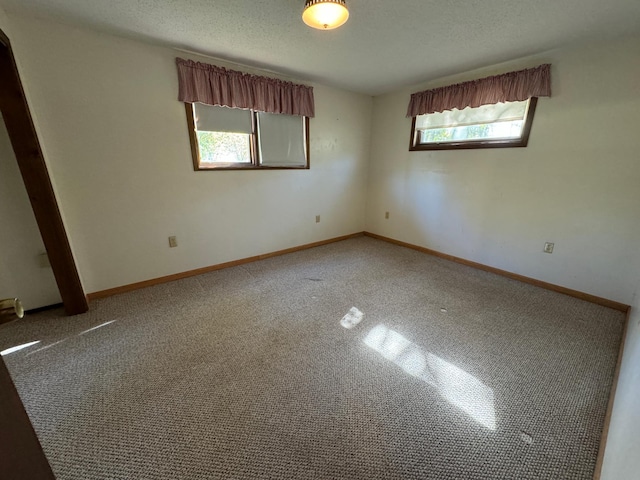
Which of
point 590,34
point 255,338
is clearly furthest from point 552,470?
point 590,34

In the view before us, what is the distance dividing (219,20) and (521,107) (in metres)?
2.81

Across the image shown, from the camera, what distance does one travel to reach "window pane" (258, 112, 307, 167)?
120 inches

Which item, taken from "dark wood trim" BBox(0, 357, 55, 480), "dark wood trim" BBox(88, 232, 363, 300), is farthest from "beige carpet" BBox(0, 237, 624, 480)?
"dark wood trim" BBox(0, 357, 55, 480)

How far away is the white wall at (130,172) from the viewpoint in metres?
1.97

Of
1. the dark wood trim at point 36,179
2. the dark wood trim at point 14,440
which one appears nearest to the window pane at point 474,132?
the dark wood trim at point 14,440

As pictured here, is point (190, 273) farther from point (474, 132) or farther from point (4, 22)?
point (474, 132)

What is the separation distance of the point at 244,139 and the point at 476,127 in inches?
104

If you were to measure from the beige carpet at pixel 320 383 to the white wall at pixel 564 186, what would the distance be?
0.44 m

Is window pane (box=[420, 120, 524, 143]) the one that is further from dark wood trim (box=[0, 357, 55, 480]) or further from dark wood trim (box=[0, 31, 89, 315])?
dark wood trim (box=[0, 31, 89, 315])

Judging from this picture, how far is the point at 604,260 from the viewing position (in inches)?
90.2

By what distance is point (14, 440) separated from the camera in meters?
0.53

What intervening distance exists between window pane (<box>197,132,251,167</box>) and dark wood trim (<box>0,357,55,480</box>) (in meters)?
2.52

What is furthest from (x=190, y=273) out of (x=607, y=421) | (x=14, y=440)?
(x=607, y=421)

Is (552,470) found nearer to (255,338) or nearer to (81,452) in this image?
(255,338)
